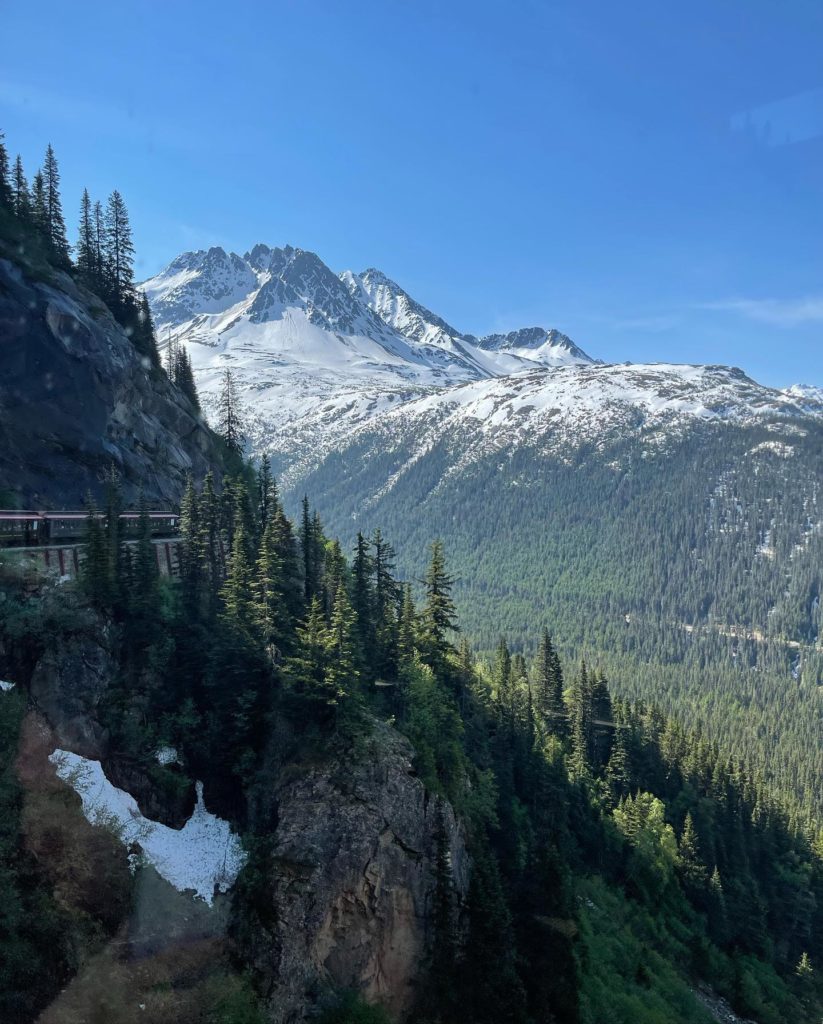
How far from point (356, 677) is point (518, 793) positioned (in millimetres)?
30362

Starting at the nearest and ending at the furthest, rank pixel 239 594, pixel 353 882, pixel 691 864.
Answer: pixel 353 882 → pixel 239 594 → pixel 691 864

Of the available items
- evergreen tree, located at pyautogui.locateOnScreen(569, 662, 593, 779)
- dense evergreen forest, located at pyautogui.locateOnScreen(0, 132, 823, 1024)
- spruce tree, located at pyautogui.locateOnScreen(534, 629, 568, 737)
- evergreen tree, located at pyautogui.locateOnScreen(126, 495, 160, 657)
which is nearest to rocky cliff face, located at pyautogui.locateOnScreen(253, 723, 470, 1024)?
dense evergreen forest, located at pyautogui.locateOnScreen(0, 132, 823, 1024)

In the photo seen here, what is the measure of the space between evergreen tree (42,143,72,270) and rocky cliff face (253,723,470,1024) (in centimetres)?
5562

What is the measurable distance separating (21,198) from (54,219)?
12.0 feet

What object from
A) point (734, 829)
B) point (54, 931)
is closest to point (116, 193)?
point (54, 931)

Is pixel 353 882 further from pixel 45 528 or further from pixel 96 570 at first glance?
pixel 45 528

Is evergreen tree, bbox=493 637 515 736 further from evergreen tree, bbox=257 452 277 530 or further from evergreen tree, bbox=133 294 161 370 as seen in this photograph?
evergreen tree, bbox=133 294 161 370

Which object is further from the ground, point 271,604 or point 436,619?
point 271,604

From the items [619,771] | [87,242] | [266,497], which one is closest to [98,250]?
[87,242]

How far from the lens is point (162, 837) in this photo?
110 feet

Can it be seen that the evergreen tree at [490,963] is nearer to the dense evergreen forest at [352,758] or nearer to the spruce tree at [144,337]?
the dense evergreen forest at [352,758]

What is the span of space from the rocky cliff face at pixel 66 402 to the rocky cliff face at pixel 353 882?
98.2 ft

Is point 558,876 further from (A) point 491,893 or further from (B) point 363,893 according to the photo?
(B) point 363,893

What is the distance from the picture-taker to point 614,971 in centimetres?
4975
